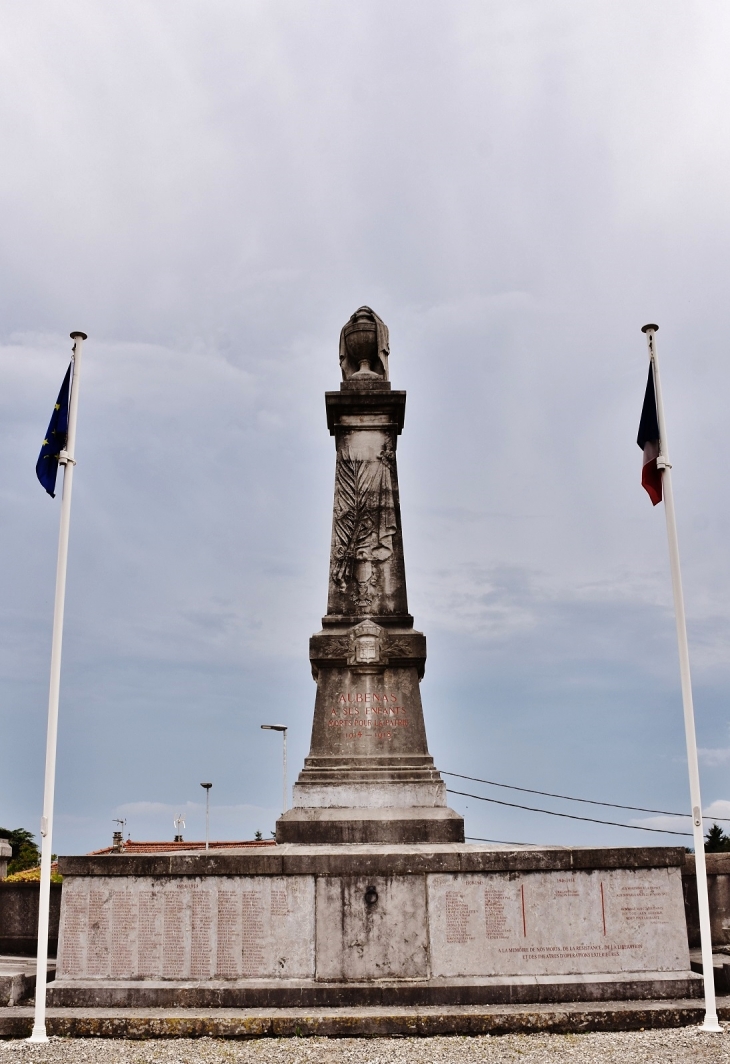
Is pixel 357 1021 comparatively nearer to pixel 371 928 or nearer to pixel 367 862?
pixel 371 928

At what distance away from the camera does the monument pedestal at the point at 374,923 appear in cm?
795

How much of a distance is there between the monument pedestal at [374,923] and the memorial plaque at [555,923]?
1cm

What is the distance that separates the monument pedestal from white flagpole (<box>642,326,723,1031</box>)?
1.27 feet

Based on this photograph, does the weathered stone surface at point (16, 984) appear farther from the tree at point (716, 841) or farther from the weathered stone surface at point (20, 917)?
the tree at point (716, 841)

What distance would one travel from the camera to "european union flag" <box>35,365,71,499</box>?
902 centimetres

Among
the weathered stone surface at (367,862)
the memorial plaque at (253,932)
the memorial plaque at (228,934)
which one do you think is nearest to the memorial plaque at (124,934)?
the weathered stone surface at (367,862)

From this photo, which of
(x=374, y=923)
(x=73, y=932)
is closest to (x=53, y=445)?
(x=73, y=932)

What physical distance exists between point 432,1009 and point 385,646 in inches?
165

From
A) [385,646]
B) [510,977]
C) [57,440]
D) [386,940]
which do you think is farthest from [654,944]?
[57,440]

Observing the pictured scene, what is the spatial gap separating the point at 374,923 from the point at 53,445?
18.4 feet

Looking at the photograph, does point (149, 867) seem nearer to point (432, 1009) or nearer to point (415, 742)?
point (432, 1009)

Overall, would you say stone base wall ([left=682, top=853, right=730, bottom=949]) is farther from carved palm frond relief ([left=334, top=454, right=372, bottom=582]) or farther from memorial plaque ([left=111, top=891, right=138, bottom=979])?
memorial plaque ([left=111, top=891, right=138, bottom=979])

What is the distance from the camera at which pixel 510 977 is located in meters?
7.95

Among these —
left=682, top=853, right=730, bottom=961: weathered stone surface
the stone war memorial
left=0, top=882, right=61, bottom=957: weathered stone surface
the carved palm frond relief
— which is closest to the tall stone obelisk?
the carved palm frond relief
